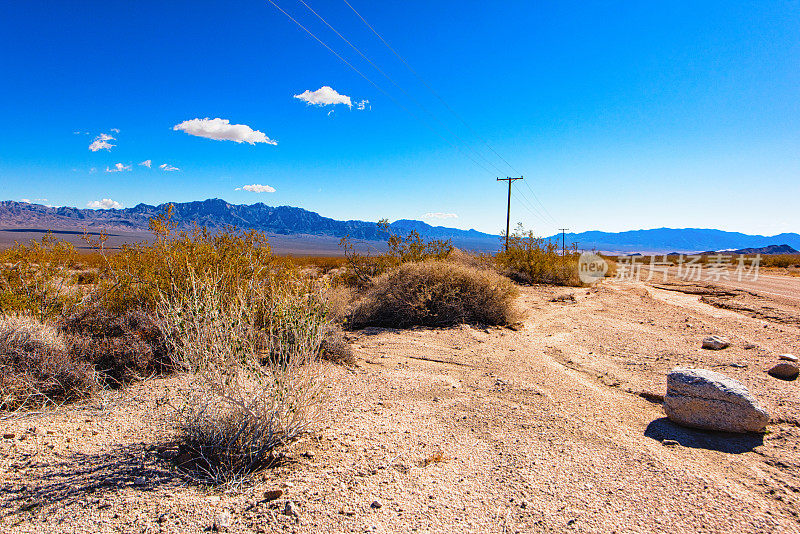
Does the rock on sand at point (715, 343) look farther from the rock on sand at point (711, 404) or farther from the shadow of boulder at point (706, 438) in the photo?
the shadow of boulder at point (706, 438)

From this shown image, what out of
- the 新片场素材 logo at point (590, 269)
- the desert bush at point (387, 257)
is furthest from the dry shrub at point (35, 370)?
the 新片场素材 logo at point (590, 269)

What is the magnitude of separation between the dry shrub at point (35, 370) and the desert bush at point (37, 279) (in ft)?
2.75

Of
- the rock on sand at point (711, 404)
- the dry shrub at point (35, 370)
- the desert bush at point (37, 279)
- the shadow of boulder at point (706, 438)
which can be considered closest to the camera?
the shadow of boulder at point (706, 438)

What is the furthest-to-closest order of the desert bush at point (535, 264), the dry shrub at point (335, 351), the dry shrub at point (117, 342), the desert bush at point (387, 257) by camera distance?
the desert bush at point (535, 264)
the desert bush at point (387, 257)
the dry shrub at point (335, 351)
the dry shrub at point (117, 342)

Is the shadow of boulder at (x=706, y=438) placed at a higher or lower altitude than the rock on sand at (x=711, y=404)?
lower

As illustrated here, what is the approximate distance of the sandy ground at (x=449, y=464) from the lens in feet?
8.29

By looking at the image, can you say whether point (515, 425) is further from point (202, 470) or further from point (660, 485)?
point (202, 470)

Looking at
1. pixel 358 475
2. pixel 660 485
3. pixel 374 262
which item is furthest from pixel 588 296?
pixel 358 475

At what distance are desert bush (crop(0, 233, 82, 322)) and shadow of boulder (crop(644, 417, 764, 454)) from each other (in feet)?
25.0

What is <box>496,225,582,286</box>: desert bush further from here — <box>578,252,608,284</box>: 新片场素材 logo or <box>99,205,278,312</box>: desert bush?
<box>99,205,278,312</box>: desert bush

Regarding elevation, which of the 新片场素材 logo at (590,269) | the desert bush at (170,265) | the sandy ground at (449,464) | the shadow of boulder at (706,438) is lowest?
the sandy ground at (449,464)

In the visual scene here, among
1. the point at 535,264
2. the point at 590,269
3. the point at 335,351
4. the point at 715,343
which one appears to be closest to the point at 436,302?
the point at 335,351

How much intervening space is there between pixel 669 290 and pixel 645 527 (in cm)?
1602

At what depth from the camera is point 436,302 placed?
29.0 feet
